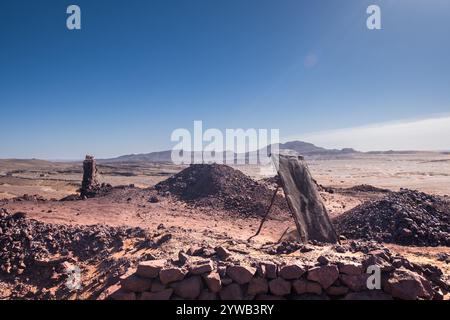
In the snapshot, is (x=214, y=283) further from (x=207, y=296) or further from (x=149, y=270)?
(x=149, y=270)

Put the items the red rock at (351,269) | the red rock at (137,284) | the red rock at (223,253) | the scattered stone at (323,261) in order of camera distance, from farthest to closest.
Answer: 1. the red rock at (223,253)
2. the scattered stone at (323,261)
3. the red rock at (351,269)
4. the red rock at (137,284)

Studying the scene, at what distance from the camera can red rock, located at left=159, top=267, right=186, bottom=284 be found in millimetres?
4566

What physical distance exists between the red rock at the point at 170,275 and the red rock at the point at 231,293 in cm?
64

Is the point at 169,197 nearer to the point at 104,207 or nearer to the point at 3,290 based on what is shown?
the point at 104,207

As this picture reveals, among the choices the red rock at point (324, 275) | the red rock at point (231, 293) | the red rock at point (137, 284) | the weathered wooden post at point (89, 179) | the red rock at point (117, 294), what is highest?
the weathered wooden post at point (89, 179)

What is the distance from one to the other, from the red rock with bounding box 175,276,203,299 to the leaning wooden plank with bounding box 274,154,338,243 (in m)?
3.59

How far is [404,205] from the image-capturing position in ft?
31.4

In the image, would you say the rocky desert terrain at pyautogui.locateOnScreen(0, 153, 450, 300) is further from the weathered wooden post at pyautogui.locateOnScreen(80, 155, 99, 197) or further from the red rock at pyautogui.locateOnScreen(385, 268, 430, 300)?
the weathered wooden post at pyautogui.locateOnScreen(80, 155, 99, 197)

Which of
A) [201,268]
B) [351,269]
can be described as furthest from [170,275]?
[351,269]

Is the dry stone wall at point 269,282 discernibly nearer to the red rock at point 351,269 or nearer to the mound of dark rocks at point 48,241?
the red rock at point 351,269

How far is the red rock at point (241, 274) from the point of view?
181 inches

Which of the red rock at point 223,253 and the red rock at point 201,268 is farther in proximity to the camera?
the red rock at point 223,253

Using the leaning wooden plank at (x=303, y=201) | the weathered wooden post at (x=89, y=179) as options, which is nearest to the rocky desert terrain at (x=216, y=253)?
the leaning wooden plank at (x=303, y=201)

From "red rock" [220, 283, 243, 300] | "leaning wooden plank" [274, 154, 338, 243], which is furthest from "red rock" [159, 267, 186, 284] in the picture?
"leaning wooden plank" [274, 154, 338, 243]
